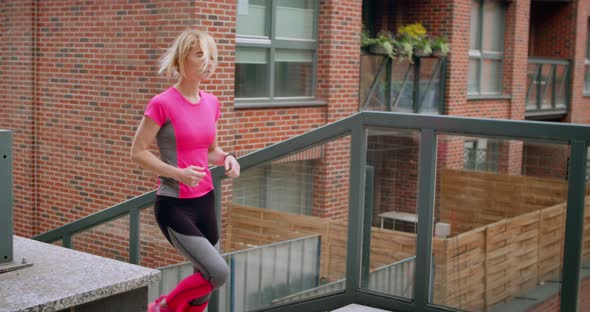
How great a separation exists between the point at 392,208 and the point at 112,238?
102 inches

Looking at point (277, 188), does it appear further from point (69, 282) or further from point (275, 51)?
point (275, 51)

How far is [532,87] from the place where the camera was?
18328 mm

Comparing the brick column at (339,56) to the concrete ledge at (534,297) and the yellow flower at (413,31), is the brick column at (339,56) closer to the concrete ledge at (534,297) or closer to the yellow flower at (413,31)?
the yellow flower at (413,31)

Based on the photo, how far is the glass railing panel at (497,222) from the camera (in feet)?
13.1

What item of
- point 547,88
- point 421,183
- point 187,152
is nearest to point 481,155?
point 421,183

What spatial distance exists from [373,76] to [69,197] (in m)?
5.36

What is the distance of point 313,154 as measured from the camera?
4.89 metres

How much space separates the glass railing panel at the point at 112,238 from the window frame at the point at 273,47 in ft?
14.7

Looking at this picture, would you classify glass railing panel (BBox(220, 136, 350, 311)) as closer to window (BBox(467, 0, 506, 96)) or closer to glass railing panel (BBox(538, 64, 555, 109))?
window (BBox(467, 0, 506, 96))

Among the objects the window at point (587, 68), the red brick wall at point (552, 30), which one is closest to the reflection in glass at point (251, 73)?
the red brick wall at point (552, 30)

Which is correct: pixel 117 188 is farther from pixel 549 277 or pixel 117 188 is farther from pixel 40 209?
pixel 549 277

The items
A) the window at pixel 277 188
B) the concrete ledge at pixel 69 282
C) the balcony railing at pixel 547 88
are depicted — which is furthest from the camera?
the balcony railing at pixel 547 88

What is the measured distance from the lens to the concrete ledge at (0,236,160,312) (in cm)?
364

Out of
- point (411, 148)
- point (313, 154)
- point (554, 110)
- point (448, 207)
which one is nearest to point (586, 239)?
point (448, 207)
